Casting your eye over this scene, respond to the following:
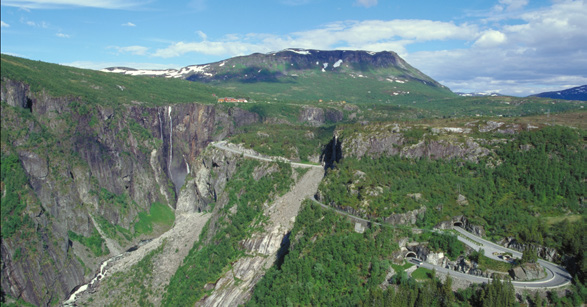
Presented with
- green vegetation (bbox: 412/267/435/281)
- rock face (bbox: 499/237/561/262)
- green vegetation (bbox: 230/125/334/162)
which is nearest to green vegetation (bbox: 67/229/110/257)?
green vegetation (bbox: 230/125/334/162)

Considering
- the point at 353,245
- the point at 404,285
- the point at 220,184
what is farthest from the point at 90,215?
the point at 404,285

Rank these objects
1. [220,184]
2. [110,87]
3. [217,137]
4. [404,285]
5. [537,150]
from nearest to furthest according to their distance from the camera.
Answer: [404,285] → [537,150] → [220,184] → [110,87] → [217,137]

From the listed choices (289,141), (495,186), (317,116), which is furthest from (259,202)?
(317,116)

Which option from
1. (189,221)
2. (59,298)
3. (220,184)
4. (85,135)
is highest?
(85,135)

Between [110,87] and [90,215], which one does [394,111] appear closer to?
[110,87]

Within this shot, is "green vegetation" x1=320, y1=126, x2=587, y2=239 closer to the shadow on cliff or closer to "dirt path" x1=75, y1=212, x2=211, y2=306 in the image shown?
the shadow on cliff

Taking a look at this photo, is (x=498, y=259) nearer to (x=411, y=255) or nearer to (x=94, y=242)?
(x=411, y=255)
